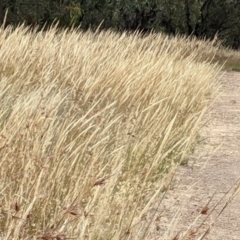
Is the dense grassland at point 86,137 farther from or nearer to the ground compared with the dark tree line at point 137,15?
farther from the ground

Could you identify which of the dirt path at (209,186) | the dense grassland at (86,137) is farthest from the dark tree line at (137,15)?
the dirt path at (209,186)

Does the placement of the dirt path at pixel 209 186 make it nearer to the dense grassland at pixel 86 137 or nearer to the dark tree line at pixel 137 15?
the dense grassland at pixel 86 137

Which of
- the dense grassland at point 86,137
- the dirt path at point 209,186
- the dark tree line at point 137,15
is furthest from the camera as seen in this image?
the dark tree line at point 137,15

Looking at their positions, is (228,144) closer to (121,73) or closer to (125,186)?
(121,73)

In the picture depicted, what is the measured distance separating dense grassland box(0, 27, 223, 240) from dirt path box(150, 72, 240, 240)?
13 centimetres

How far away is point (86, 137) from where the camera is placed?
3879 mm

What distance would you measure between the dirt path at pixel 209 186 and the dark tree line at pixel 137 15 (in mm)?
5615

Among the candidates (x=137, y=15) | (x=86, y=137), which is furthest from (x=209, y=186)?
(x=137, y=15)

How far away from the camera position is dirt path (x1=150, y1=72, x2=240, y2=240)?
136 inches

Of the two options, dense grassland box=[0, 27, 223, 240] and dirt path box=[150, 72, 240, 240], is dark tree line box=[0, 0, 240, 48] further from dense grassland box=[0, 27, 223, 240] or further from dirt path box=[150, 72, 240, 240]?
dirt path box=[150, 72, 240, 240]

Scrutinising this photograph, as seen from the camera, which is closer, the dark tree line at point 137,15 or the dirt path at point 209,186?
the dirt path at point 209,186

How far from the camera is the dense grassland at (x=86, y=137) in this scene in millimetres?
2654

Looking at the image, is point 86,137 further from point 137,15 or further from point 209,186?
point 137,15

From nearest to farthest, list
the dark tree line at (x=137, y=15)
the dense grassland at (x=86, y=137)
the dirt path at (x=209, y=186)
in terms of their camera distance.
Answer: the dense grassland at (x=86, y=137)
the dirt path at (x=209, y=186)
the dark tree line at (x=137, y=15)
